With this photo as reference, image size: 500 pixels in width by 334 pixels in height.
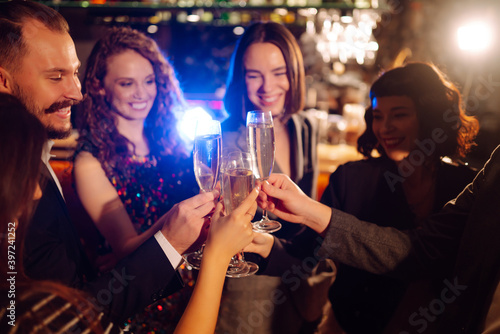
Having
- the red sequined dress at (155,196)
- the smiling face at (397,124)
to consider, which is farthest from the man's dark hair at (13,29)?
the smiling face at (397,124)

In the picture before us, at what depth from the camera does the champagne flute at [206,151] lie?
1.18 metres

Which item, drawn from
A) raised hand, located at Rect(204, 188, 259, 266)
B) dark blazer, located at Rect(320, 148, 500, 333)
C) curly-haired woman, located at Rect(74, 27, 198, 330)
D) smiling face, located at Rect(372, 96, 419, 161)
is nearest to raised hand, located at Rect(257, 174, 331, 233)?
dark blazer, located at Rect(320, 148, 500, 333)

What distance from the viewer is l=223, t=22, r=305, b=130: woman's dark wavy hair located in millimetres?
1942

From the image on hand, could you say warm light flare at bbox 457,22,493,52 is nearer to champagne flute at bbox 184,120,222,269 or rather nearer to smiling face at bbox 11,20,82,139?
champagne flute at bbox 184,120,222,269

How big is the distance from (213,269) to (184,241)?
259 millimetres

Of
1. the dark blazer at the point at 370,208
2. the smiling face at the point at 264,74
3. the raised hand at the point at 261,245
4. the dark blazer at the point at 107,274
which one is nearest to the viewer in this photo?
the dark blazer at the point at 107,274

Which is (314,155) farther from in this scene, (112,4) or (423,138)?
(112,4)

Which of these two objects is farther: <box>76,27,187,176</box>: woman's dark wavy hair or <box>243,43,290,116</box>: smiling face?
<box>243,43,290,116</box>: smiling face

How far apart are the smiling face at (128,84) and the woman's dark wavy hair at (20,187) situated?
36.2 inches

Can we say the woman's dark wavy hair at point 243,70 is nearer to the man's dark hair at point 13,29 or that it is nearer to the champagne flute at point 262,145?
the champagne flute at point 262,145

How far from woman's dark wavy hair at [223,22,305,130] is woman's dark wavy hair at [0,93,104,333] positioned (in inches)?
51.7

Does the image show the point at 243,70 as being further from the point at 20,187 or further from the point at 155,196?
the point at 20,187

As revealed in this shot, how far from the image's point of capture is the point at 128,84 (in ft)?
5.69

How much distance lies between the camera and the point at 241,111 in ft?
6.79
